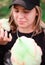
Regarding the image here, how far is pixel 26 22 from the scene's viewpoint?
2.70 meters

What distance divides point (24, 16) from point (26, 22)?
0.05 metres

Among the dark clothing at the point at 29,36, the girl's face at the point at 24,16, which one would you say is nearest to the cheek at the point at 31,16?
the girl's face at the point at 24,16

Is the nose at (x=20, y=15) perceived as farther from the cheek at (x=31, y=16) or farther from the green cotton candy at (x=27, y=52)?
the green cotton candy at (x=27, y=52)

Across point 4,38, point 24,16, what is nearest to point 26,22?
point 24,16

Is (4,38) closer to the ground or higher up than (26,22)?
closer to the ground

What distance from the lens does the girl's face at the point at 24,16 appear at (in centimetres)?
268

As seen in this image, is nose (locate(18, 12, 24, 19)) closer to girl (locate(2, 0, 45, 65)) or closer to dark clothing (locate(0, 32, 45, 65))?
girl (locate(2, 0, 45, 65))

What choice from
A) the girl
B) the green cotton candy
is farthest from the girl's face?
the green cotton candy

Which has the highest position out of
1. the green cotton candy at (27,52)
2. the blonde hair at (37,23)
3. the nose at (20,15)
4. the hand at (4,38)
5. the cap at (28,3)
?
the cap at (28,3)

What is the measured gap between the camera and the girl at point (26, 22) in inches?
105

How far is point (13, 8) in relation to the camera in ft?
8.87

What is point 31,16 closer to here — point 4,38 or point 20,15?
point 20,15

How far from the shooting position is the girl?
267cm

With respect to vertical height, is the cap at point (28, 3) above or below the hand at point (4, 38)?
above
